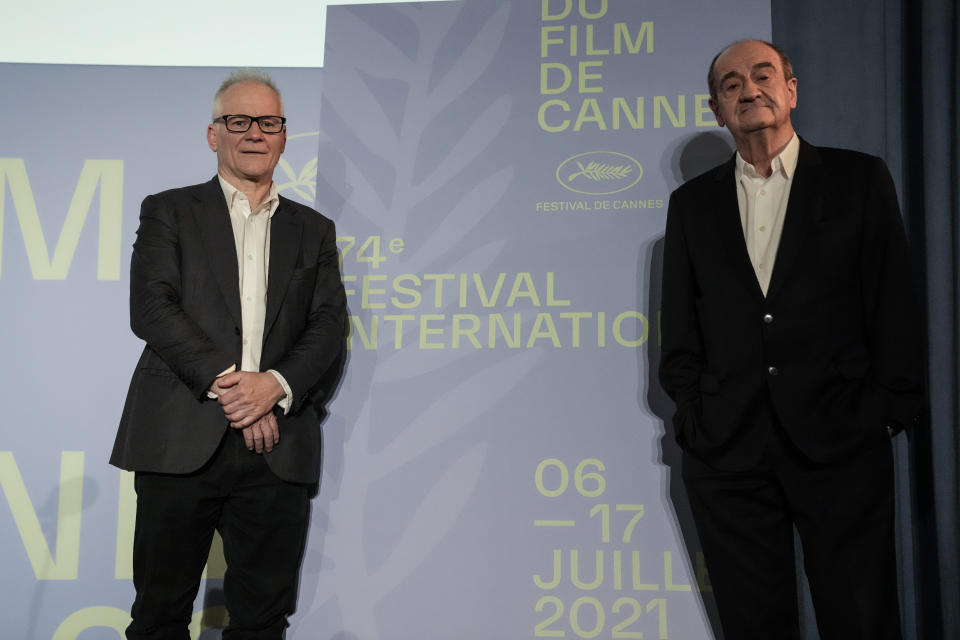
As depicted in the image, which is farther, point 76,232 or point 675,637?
point 76,232

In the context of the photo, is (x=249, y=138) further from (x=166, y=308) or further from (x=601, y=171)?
(x=601, y=171)

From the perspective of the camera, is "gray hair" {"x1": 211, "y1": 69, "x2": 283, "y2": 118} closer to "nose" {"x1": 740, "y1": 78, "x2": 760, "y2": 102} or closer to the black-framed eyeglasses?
the black-framed eyeglasses

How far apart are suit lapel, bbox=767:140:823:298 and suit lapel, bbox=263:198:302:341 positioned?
4.52ft

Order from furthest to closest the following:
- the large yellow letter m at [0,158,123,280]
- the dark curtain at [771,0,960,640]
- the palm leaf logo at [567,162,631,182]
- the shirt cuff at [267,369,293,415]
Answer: the large yellow letter m at [0,158,123,280]
the palm leaf logo at [567,162,631,182]
the dark curtain at [771,0,960,640]
the shirt cuff at [267,369,293,415]

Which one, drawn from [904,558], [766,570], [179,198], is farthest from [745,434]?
[179,198]

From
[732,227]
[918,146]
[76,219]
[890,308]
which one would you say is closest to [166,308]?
[76,219]

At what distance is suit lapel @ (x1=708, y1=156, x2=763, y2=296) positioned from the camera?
236 centimetres

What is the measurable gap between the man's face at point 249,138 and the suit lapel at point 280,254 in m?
0.14

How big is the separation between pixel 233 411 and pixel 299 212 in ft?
2.34

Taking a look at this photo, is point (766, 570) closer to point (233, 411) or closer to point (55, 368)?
point (233, 411)

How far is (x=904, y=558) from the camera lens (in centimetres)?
279

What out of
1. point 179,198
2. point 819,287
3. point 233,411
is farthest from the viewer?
point 179,198

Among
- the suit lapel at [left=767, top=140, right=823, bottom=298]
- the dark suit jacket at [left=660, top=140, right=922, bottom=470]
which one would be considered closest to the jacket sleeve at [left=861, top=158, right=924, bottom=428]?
the dark suit jacket at [left=660, top=140, right=922, bottom=470]

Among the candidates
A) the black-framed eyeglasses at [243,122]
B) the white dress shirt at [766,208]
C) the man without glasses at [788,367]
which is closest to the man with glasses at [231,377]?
the black-framed eyeglasses at [243,122]
